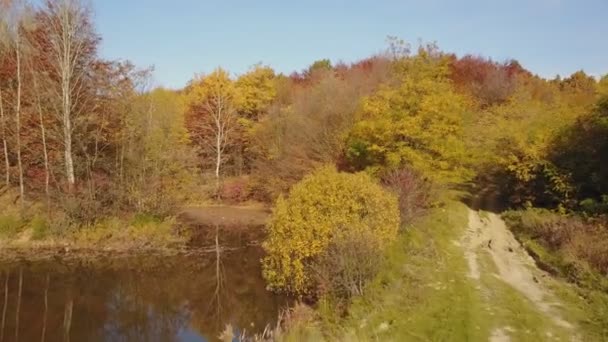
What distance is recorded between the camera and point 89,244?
2475cm

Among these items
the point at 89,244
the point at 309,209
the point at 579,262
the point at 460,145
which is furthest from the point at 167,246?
the point at 579,262

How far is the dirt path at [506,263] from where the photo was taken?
13.0 metres

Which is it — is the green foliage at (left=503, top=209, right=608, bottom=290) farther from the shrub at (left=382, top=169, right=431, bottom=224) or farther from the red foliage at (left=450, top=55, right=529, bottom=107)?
the red foliage at (left=450, top=55, right=529, bottom=107)

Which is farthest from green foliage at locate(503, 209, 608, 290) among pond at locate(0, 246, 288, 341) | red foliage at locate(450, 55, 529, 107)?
red foliage at locate(450, 55, 529, 107)

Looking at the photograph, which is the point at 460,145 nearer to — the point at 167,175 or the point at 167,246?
the point at 167,246

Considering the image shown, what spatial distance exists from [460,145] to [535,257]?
9.28 meters

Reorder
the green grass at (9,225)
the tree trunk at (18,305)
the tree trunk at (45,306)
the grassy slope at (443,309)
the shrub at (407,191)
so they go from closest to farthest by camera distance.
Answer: the grassy slope at (443,309) < the tree trunk at (45,306) < the tree trunk at (18,305) < the shrub at (407,191) < the green grass at (9,225)

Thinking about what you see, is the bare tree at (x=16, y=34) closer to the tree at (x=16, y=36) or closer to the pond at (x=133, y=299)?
the tree at (x=16, y=36)

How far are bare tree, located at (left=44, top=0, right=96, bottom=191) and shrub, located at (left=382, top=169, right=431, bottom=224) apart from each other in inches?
671

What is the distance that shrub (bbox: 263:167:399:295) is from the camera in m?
15.9

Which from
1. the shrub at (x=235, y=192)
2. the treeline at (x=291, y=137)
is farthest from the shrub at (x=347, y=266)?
the shrub at (x=235, y=192)

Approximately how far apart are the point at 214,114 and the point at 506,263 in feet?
118

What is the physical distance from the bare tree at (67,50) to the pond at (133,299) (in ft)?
22.7

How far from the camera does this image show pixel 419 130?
25.6 meters
